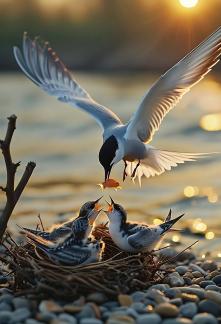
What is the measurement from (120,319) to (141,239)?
90 cm

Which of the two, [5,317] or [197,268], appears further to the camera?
[197,268]

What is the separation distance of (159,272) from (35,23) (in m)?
13.1

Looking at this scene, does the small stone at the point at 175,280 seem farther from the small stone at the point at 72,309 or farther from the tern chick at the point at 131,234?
the small stone at the point at 72,309

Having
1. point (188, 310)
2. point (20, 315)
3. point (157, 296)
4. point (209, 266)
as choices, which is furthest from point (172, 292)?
point (209, 266)

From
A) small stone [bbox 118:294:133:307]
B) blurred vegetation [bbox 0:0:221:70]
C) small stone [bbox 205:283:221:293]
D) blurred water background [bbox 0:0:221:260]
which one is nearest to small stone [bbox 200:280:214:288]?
small stone [bbox 205:283:221:293]

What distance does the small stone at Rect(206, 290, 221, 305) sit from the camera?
605cm

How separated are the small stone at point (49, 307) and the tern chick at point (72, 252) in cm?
39

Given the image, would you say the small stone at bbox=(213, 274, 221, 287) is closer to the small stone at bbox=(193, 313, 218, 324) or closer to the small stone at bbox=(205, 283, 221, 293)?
the small stone at bbox=(205, 283, 221, 293)

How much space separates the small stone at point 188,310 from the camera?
585 cm

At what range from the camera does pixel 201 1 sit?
1723cm

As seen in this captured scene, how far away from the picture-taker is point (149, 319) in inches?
221

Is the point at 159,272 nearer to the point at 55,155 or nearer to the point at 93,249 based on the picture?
the point at 93,249

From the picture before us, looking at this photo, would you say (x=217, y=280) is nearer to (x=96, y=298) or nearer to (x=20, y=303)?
(x=96, y=298)

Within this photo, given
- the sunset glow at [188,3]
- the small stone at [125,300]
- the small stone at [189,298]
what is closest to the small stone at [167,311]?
the small stone at [125,300]
